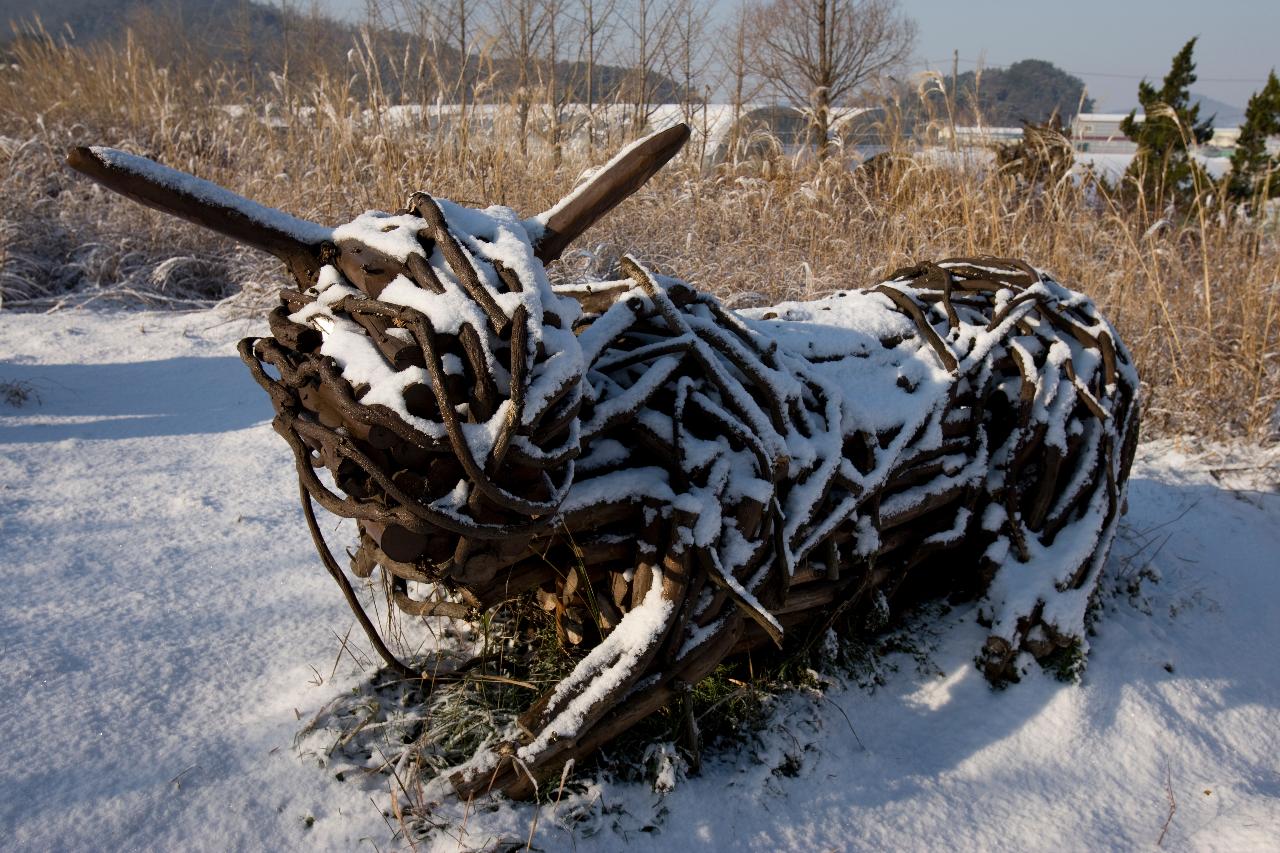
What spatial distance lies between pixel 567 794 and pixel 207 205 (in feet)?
3.10

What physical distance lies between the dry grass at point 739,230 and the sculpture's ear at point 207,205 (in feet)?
10.2

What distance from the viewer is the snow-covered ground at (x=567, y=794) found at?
120cm

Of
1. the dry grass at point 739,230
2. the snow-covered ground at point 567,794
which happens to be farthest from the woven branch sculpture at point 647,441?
the dry grass at point 739,230

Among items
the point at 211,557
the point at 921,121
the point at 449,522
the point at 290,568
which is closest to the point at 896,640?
the point at 449,522

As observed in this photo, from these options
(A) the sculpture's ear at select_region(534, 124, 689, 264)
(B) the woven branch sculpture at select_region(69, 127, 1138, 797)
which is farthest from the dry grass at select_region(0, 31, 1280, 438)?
(A) the sculpture's ear at select_region(534, 124, 689, 264)

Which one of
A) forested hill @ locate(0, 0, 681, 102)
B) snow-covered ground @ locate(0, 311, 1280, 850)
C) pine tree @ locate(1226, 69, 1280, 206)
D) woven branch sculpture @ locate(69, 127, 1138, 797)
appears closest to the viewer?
woven branch sculpture @ locate(69, 127, 1138, 797)

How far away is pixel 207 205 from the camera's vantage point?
1137 millimetres

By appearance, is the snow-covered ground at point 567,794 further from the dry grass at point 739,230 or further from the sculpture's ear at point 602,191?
the dry grass at point 739,230

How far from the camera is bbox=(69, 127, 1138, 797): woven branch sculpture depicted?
1067 millimetres

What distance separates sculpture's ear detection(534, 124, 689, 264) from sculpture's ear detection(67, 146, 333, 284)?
31 cm

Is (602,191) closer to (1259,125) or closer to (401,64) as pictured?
(401,64)

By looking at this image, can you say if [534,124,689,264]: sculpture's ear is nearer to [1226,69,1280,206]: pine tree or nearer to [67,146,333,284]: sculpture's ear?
[67,146,333,284]: sculpture's ear

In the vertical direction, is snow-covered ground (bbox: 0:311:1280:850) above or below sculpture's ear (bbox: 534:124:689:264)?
below

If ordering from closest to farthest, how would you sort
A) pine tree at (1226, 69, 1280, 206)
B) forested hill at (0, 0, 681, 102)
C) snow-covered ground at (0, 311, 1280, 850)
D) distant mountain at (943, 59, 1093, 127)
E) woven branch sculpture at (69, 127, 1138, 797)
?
woven branch sculpture at (69, 127, 1138, 797), snow-covered ground at (0, 311, 1280, 850), distant mountain at (943, 59, 1093, 127), forested hill at (0, 0, 681, 102), pine tree at (1226, 69, 1280, 206)
